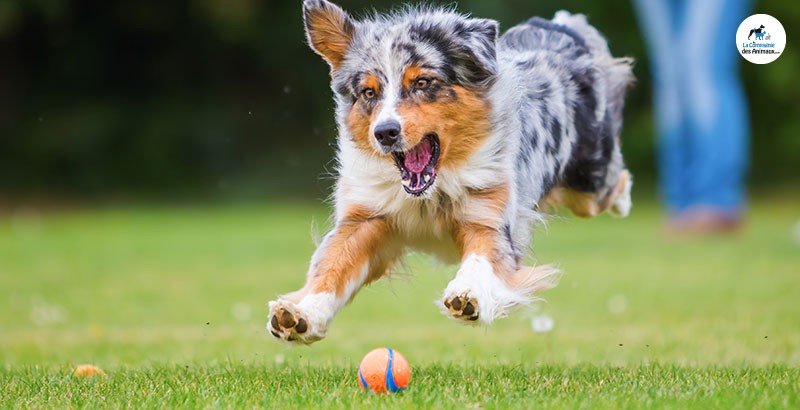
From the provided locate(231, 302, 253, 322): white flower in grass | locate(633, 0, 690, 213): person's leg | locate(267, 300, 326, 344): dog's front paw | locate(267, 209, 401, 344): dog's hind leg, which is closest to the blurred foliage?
locate(633, 0, 690, 213): person's leg

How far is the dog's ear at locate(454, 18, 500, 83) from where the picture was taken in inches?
208

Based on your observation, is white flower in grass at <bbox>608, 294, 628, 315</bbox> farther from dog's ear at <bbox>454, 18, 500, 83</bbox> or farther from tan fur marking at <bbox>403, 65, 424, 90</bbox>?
tan fur marking at <bbox>403, 65, 424, 90</bbox>

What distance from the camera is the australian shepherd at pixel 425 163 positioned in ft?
16.4

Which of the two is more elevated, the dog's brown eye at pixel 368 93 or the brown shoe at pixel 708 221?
the brown shoe at pixel 708 221

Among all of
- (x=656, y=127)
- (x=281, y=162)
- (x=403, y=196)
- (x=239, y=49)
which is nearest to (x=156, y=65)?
(x=239, y=49)

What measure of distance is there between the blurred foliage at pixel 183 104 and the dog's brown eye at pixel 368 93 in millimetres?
17796

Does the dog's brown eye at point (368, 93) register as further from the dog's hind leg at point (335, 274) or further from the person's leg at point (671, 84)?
the person's leg at point (671, 84)

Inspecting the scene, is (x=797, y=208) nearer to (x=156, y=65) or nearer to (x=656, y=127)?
(x=656, y=127)

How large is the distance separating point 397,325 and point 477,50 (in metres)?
4.46

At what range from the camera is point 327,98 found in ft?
75.6

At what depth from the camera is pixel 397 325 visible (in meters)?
9.37

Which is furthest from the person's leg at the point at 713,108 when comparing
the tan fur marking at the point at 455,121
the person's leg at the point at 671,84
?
the tan fur marking at the point at 455,121

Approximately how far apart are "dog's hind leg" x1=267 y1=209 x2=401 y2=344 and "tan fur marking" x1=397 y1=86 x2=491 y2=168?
50cm

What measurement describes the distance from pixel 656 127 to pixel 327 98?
6.85 meters
